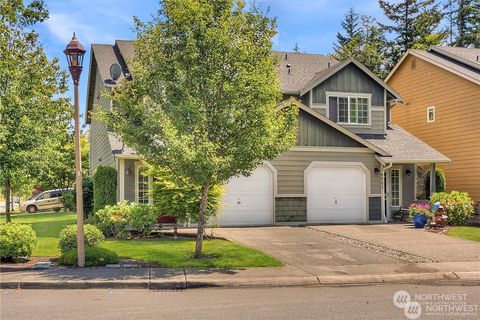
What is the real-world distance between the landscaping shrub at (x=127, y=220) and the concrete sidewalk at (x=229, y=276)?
586 centimetres

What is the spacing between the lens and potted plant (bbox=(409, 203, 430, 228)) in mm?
20234

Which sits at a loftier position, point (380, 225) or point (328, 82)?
point (328, 82)

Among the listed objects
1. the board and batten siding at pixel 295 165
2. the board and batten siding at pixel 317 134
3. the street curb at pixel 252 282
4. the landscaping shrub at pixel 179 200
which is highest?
the board and batten siding at pixel 317 134

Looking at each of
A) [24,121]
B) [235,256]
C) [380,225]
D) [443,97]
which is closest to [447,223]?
[380,225]

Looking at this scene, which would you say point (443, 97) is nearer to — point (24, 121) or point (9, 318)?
point (24, 121)

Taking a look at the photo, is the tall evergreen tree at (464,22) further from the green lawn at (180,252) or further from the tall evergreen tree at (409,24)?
the green lawn at (180,252)

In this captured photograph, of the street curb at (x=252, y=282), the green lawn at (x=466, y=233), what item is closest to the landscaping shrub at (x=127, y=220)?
the street curb at (x=252, y=282)

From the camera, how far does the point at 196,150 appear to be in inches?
456

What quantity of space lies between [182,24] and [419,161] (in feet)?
47.8

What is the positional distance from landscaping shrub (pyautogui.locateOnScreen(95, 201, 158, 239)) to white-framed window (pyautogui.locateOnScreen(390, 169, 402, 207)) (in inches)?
485

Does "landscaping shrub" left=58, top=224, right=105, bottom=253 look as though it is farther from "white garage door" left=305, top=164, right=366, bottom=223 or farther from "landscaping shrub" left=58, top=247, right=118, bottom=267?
"white garage door" left=305, top=164, right=366, bottom=223

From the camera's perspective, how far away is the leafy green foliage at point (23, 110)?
17272 millimetres

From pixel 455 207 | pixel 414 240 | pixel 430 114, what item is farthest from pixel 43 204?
pixel 414 240

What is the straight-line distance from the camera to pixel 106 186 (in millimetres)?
20391
